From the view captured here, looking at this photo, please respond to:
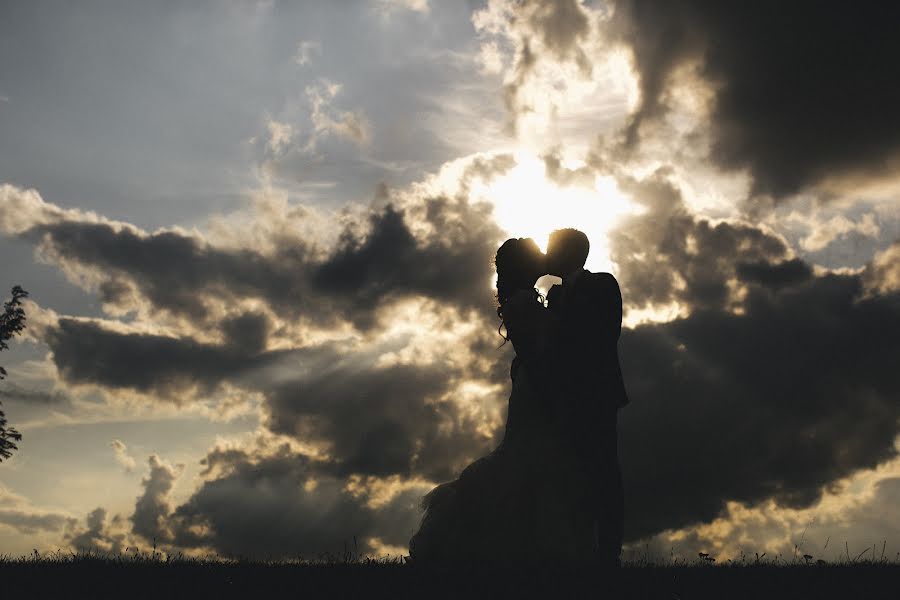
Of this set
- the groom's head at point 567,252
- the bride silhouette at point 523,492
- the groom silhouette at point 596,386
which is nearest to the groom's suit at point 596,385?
the groom silhouette at point 596,386

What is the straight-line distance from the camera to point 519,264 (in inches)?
397

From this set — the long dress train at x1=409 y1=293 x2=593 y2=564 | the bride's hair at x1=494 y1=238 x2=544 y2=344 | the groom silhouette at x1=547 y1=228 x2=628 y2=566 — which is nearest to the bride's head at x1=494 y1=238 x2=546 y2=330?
the bride's hair at x1=494 y1=238 x2=544 y2=344

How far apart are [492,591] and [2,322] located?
1054 inches

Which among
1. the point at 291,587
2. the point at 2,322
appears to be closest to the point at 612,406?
the point at 291,587

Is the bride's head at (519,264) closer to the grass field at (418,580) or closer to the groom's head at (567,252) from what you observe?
the groom's head at (567,252)

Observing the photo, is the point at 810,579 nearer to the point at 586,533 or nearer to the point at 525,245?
the point at 586,533

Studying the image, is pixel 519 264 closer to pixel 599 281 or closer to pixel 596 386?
pixel 599 281

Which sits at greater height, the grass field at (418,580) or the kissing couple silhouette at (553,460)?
the kissing couple silhouette at (553,460)

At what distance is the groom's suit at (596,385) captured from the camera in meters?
9.28

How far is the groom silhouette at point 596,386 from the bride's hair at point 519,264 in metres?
0.78

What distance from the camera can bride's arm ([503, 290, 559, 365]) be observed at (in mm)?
9250

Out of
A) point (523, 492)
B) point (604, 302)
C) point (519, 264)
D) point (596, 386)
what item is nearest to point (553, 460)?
point (523, 492)

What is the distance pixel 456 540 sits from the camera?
919 centimetres

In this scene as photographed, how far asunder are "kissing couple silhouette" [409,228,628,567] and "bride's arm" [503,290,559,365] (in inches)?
0.5
